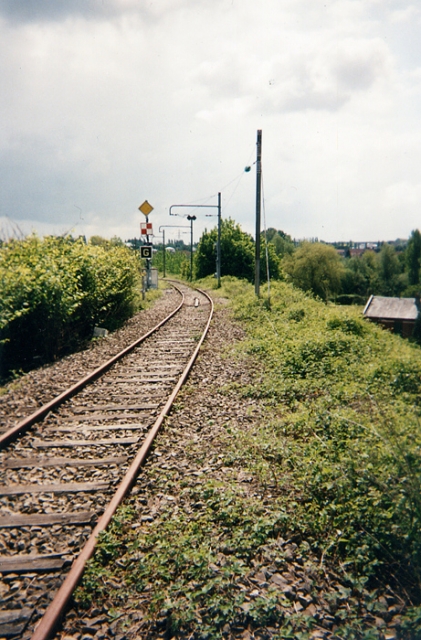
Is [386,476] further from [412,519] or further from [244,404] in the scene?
[244,404]

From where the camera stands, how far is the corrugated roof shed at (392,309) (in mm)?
49438

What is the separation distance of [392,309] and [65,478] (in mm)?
51631

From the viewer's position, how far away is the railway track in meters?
3.05

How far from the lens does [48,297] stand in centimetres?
993

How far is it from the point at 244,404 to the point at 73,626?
435 cm

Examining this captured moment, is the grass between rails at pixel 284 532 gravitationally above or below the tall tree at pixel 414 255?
below

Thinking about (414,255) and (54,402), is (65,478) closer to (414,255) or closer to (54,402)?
(54,402)

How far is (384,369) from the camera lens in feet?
25.5

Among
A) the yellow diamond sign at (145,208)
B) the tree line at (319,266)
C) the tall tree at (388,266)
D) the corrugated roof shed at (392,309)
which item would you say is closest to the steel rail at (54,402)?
the tree line at (319,266)

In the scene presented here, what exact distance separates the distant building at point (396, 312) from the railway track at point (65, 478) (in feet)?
141

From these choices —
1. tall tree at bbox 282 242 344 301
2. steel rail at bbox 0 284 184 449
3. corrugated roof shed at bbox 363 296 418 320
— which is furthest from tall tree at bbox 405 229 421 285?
steel rail at bbox 0 284 184 449

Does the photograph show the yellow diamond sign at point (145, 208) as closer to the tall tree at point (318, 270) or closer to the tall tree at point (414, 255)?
the tall tree at point (318, 270)

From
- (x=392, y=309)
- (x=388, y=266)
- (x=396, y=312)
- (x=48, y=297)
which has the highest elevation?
(x=388, y=266)

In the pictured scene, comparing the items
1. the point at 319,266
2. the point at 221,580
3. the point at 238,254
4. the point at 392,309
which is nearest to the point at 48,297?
the point at 221,580
